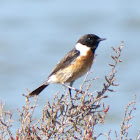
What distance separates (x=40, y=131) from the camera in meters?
4.02

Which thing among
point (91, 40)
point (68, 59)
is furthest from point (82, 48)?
point (68, 59)

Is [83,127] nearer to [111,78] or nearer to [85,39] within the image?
[111,78]

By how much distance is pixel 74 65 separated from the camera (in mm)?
5523

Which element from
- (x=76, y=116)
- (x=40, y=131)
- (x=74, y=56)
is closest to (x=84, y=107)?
(x=76, y=116)

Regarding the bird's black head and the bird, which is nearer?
the bird

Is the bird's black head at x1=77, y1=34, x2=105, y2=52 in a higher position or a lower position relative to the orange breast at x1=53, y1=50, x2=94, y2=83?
higher

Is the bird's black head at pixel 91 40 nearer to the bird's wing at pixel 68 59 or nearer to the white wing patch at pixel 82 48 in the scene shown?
the white wing patch at pixel 82 48

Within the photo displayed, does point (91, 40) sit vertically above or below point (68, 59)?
above

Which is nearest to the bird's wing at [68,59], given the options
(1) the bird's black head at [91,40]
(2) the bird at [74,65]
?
(2) the bird at [74,65]

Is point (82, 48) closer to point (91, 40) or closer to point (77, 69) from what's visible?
point (91, 40)

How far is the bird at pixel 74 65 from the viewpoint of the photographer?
5.49 metres

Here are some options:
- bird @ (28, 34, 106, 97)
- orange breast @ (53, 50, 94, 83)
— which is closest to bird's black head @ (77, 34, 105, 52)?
bird @ (28, 34, 106, 97)

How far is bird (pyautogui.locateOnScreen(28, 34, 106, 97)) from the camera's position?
5487 mm

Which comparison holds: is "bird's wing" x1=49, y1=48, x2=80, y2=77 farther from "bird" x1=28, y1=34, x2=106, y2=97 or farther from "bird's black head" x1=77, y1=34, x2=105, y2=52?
"bird's black head" x1=77, y1=34, x2=105, y2=52
